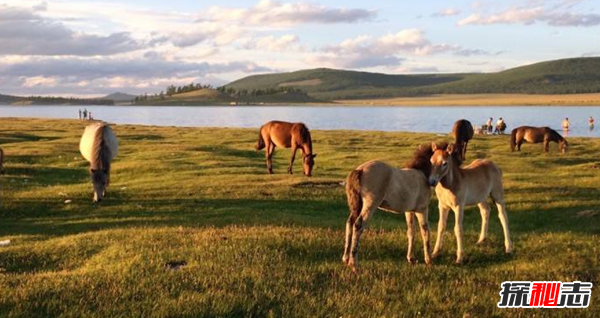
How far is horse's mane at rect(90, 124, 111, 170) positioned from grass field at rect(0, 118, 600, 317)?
4.77 ft

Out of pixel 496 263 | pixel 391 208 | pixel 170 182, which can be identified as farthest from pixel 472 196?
pixel 170 182

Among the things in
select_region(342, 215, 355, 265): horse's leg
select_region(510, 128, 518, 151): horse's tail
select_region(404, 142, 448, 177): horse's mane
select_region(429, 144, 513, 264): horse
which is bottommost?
select_region(510, 128, 518, 151): horse's tail

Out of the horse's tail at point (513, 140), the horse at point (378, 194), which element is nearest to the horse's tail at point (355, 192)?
the horse at point (378, 194)

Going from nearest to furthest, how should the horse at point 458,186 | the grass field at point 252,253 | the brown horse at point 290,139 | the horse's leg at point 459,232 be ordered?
the grass field at point 252,253
the horse at point 458,186
the horse's leg at point 459,232
the brown horse at point 290,139

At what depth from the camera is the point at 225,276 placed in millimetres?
8773

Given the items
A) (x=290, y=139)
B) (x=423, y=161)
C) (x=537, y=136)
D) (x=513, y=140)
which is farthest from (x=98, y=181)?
(x=537, y=136)

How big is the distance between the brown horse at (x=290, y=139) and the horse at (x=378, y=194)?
618 inches

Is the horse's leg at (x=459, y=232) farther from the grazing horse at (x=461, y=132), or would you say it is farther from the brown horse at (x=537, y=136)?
the brown horse at (x=537, y=136)

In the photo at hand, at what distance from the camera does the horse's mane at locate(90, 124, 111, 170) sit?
20372 mm

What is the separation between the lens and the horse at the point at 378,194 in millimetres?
9523

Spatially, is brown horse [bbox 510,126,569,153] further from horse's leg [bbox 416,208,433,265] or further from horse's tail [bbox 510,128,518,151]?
horse's leg [bbox 416,208,433,265]

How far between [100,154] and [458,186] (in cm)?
1453

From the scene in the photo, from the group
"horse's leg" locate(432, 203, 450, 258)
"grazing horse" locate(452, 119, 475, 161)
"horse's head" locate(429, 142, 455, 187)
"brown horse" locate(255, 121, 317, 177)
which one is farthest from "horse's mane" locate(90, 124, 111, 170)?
"grazing horse" locate(452, 119, 475, 161)

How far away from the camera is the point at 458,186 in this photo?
10891 millimetres
